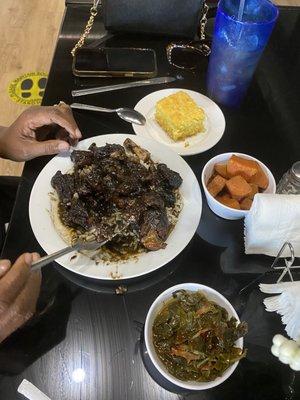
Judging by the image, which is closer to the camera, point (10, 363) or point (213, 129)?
point (10, 363)

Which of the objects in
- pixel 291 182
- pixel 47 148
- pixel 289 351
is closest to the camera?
pixel 289 351

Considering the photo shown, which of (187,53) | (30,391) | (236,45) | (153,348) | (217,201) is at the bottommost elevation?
(30,391)

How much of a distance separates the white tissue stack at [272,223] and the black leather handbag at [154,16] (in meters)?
0.88

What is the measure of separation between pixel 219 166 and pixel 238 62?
0.40 meters

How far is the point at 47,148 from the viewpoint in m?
1.14

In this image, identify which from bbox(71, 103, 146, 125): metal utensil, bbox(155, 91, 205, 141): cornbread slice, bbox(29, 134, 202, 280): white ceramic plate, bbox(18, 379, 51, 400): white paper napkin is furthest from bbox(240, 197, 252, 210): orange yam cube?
bbox(18, 379, 51, 400): white paper napkin

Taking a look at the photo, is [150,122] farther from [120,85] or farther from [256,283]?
[256,283]

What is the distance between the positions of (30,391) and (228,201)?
2.21 ft

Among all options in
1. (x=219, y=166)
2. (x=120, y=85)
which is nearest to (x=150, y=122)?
(x=120, y=85)

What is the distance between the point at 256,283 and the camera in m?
1.01

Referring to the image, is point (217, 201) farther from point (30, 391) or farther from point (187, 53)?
point (187, 53)

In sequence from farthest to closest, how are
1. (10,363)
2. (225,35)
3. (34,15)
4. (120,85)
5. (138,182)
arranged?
(34,15)
(120,85)
(225,35)
(138,182)
(10,363)

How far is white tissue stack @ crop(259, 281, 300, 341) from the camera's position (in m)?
0.86

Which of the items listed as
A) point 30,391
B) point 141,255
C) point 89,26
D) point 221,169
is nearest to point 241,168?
point 221,169
